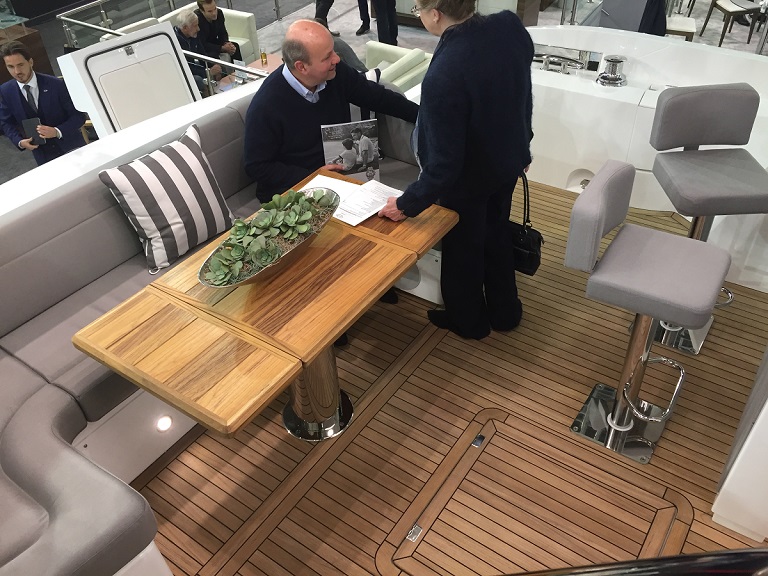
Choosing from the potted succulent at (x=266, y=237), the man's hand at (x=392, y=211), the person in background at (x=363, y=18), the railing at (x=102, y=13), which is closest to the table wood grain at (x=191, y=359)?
the potted succulent at (x=266, y=237)

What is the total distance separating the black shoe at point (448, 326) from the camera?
9.18ft

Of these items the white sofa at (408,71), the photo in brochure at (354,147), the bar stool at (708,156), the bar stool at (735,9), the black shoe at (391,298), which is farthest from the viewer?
the bar stool at (735,9)

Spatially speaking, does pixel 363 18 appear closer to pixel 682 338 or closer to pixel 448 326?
pixel 448 326

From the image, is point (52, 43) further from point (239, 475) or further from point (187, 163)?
point (239, 475)

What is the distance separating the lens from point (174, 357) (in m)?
1.75

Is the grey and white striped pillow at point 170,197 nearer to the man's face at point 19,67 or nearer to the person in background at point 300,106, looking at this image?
the person in background at point 300,106

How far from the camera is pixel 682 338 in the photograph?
2.76 m

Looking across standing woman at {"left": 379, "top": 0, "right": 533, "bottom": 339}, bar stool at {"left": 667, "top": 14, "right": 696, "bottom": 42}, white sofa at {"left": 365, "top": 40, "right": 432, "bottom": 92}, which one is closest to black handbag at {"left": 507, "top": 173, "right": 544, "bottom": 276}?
standing woman at {"left": 379, "top": 0, "right": 533, "bottom": 339}

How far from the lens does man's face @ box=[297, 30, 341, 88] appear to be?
2348 millimetres

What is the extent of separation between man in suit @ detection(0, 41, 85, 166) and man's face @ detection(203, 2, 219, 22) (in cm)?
210

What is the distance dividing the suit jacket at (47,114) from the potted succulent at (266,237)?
2.27 metres

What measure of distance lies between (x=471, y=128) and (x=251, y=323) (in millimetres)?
971

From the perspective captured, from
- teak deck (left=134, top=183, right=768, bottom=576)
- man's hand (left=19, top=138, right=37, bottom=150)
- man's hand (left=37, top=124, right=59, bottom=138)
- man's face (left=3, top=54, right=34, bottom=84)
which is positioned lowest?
teak deck (left=134, top=183, right=768, bottom=576)

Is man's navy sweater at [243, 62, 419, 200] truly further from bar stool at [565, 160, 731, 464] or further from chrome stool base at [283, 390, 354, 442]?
bar stool at [565, 160, 731, 464]
